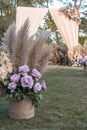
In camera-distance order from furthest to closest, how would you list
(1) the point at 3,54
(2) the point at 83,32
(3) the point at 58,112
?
(2) the point at 83,32 → (3) the point at 58,112 → (1) the point at 3,54

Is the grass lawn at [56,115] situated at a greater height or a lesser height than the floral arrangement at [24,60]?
lesser

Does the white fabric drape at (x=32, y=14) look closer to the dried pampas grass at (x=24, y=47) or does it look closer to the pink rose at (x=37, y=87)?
the dried pampas grass at (x=24, y=47)

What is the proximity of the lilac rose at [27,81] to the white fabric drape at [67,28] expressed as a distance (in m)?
9.29

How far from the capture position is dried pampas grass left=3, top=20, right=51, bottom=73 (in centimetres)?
314

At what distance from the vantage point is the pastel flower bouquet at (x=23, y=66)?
3109 mm

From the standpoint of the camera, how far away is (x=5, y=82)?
312 centimetres

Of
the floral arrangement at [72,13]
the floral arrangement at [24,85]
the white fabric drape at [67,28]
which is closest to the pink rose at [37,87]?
the floral arrangement at [24,85]

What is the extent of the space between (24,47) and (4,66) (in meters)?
0.29

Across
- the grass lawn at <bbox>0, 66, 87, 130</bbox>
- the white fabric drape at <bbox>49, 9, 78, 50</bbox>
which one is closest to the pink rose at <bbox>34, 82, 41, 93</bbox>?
the grass lawn at <bbox>0, 66, 87, 130</bbox>

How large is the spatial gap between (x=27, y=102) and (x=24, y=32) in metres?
0.74

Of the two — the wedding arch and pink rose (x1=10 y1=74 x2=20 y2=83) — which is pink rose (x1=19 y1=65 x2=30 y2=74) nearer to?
pink rose (x1=10 y1=74 x2=20 y2=83)

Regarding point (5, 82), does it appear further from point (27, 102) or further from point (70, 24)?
point (70, 24)

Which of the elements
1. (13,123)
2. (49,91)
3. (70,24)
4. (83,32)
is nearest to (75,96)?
(49,91)

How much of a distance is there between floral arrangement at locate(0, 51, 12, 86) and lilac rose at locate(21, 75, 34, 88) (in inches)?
7.1
